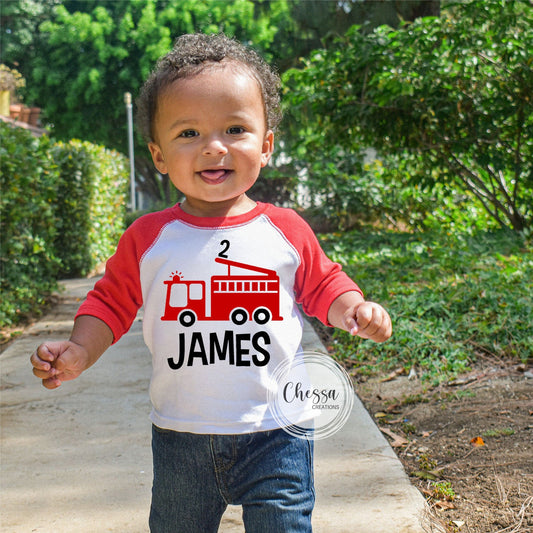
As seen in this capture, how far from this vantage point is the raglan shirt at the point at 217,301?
1590 millimetres

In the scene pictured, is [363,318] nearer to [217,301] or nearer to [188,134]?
[217,301]

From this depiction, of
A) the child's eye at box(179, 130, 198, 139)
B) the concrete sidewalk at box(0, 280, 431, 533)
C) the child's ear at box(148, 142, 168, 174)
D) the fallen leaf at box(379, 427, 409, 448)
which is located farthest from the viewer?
the fallen leaf at box(379, 427, 409, 448)

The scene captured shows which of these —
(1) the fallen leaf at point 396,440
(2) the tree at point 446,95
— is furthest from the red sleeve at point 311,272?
(2) the tree at point 446,95

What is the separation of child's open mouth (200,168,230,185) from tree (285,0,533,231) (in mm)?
5749

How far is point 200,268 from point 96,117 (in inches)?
951

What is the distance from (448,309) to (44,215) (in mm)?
3838

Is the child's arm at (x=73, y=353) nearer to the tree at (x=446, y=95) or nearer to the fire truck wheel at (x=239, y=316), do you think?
the fire truck wheel at (x=239, y=316)

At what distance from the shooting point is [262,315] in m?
1.64

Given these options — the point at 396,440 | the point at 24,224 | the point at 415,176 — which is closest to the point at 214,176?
the point at 396,440

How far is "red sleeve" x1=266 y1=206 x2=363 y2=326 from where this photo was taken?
1.73m

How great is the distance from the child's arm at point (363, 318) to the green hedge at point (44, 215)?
13.9ft

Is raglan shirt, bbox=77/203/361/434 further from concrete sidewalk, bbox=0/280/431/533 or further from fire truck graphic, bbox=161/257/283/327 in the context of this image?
concrete sidewalk, bbox=0/280/431/533

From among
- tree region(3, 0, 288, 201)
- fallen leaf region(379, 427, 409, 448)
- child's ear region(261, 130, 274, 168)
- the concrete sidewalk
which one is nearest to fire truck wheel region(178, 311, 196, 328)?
child's ear region(261, 130, 274, 168)

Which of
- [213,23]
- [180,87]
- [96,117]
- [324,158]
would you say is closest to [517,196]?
[324,158]
